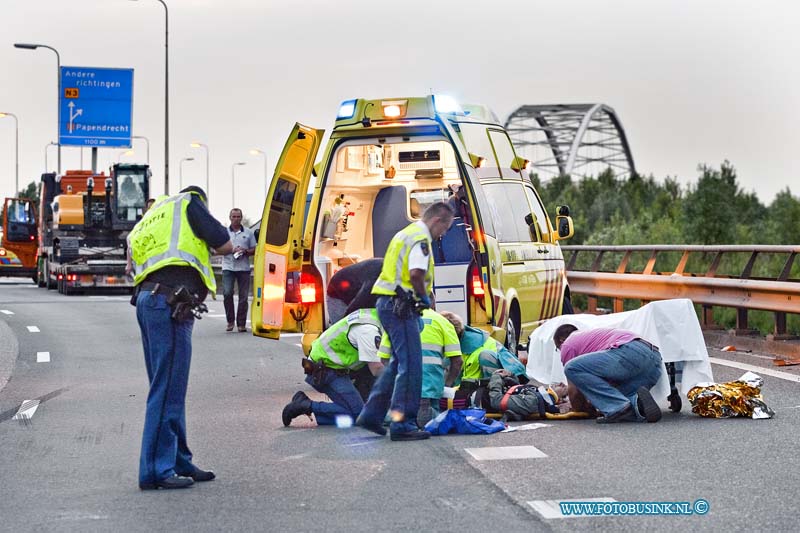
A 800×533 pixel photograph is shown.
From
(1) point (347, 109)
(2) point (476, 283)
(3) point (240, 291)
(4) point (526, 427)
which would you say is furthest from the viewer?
(3) point (240, 291)

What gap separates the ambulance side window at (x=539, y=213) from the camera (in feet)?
48.4

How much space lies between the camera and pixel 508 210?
549 inches

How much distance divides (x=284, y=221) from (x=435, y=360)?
2.79 metres

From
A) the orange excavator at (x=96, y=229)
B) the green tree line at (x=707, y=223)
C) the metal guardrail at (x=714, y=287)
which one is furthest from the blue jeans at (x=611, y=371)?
the orange excavator at (x=96, y=229)

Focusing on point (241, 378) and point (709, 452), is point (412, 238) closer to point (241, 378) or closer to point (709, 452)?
point (709, 452)

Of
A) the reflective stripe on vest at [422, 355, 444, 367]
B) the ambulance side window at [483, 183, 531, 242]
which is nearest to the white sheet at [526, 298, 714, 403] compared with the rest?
the reflective stripe on vest at [422, 355, 444, 367]

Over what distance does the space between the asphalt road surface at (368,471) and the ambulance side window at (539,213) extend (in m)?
2.70

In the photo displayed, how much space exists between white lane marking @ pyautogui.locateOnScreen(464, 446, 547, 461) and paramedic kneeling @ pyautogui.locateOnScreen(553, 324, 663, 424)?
122cm

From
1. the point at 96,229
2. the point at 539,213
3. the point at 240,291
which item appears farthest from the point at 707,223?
the point at 539,213

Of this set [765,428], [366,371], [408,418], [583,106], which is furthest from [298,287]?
[583,106]

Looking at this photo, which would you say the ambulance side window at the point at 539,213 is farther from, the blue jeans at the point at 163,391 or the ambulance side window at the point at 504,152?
the blue jeans at the point at 163,391

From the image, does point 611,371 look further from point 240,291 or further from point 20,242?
point 20,242

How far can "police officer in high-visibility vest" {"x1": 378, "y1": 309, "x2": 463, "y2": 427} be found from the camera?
33.6ft

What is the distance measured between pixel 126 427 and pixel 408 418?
234cm
